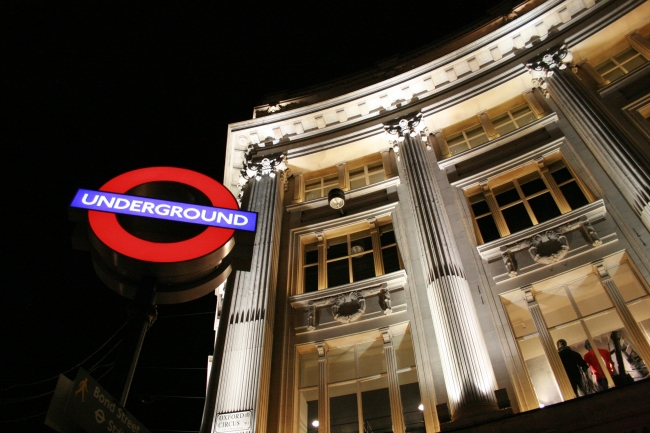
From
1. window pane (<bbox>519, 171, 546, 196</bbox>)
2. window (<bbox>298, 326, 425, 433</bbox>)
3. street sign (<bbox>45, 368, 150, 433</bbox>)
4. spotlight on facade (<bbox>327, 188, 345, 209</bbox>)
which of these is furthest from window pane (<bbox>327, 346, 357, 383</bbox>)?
street sign (<bbox>45, 368, 150, 433</bbox>)

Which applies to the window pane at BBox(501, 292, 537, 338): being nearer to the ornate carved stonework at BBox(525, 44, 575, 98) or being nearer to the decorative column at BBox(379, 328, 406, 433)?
the decorative column at BBox(379, 328, 406, 433)

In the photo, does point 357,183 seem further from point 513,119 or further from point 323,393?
point 323,393

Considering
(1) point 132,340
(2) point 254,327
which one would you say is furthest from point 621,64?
(1) point 132,340

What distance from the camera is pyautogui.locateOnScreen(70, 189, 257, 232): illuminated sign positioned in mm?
7539

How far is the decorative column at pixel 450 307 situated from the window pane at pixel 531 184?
263 centimetres

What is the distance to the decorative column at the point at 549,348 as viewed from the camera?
9.84 m

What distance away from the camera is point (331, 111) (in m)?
19.1

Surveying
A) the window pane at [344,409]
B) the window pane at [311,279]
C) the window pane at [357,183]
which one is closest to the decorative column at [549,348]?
the window pane at [344,409]

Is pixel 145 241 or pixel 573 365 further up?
pixel 145 241

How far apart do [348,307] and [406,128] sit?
762 centimetres

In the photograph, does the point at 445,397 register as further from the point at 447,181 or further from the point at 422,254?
the point at 447,181

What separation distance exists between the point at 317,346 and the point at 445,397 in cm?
375

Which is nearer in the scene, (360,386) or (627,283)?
(627,283)

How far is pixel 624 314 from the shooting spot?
1025 cm
